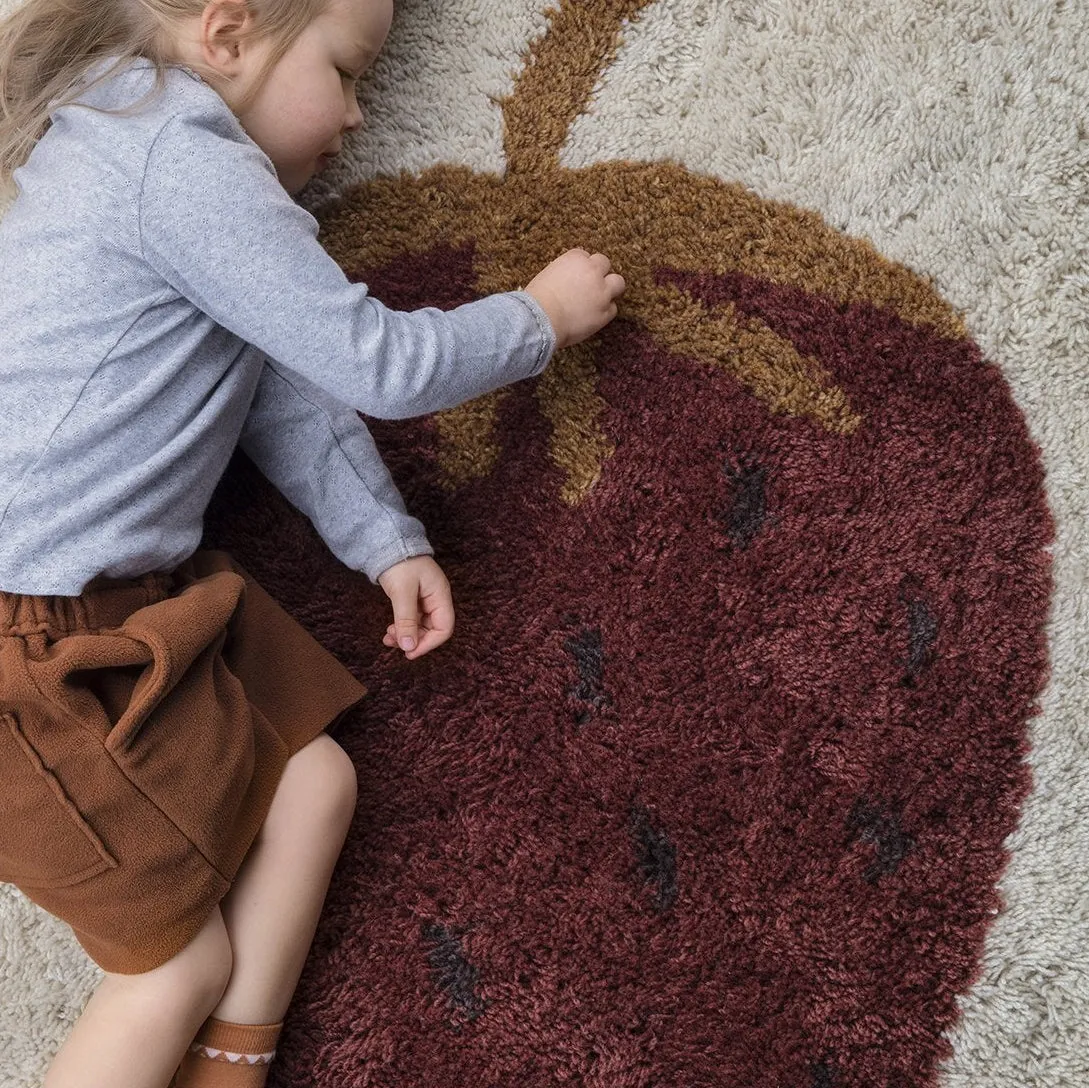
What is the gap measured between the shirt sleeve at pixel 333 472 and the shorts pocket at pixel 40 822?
0.90 ft

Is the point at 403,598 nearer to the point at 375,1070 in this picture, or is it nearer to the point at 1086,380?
the point at 375,1070

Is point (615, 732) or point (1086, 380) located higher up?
point (1086, 380)

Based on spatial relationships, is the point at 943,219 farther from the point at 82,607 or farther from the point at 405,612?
the point at 82,607

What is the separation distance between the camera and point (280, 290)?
2.37ft

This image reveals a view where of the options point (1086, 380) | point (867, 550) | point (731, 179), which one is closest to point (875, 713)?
point (867, 550)

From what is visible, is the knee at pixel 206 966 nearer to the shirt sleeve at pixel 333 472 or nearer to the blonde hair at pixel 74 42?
the shirt sleeve at pixel 333 472

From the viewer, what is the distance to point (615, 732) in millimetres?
847

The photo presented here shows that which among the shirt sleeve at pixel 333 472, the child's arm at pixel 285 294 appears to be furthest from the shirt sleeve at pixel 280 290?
the shirt sleeve at pixel 333 472

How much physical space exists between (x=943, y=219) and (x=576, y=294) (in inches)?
11.4

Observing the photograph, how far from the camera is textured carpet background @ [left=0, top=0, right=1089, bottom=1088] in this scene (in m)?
0.79

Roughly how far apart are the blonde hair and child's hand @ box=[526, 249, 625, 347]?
0.25 metres

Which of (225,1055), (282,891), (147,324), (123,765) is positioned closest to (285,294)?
(147,324)

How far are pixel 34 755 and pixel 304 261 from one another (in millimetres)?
380

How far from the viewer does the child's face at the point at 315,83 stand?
0.76 m
